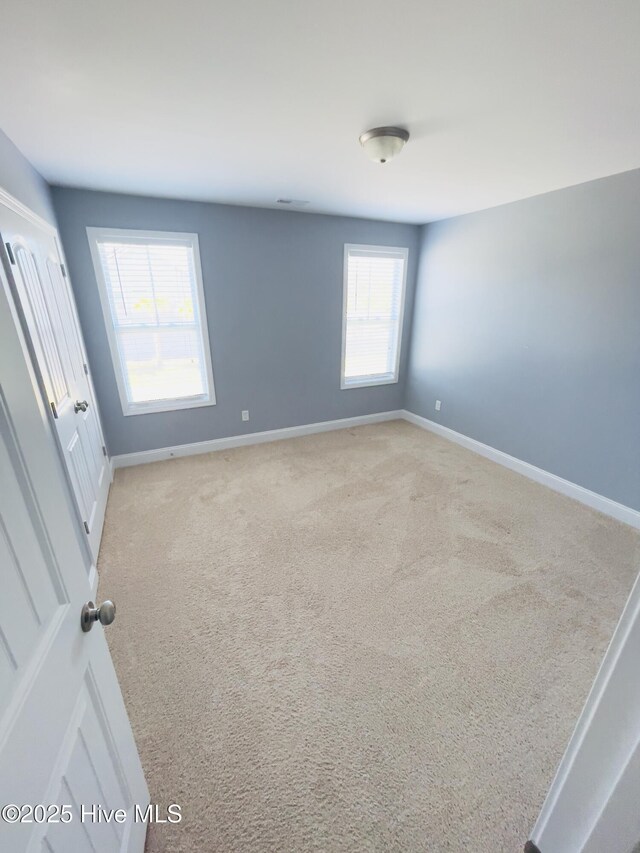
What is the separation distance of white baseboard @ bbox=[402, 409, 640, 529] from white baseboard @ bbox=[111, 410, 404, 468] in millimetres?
760

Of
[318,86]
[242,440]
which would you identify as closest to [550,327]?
[318,86]

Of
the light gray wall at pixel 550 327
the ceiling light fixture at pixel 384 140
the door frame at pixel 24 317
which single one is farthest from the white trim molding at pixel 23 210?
the light gray wall at pixel 550 327

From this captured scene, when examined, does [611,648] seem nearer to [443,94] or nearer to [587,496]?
[443,94]

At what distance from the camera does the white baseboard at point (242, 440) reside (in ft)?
11.0

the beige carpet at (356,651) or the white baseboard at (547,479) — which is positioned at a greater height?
the white baseboard at (547,479)

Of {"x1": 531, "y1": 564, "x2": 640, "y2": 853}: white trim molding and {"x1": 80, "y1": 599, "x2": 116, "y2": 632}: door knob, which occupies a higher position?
{"x1": 80, "y1": 599, "x2": 116, "y2": 632}: door knob

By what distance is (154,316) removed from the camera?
3096mm

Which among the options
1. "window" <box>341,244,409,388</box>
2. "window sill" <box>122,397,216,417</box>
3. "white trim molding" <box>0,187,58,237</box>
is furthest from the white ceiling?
"window sill" <box>122,397,216,417</box>

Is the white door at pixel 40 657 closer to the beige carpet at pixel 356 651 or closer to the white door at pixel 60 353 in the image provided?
the beige carpet at pixel 356 651

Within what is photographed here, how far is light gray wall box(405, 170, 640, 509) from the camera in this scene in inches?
94.8

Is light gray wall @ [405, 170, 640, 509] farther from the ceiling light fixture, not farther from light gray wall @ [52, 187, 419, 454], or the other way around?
the ceiling light fixture

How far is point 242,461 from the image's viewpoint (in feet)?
11.3

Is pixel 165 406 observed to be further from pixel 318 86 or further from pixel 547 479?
pixel 547 479

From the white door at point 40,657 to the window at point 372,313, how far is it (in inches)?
142
